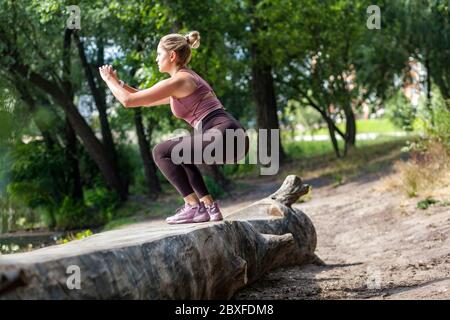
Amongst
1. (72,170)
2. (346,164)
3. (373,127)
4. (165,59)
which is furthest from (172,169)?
(373,127)

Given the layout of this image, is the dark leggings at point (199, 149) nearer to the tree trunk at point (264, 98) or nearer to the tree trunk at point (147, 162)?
the tree trunk at point (147, 162)

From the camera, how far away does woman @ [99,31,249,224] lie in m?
6.05

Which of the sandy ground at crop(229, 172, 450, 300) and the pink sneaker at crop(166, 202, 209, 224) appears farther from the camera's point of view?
the sandy ground at crop(229, 172, 450, 300)

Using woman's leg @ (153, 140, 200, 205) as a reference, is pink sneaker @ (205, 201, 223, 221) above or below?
below

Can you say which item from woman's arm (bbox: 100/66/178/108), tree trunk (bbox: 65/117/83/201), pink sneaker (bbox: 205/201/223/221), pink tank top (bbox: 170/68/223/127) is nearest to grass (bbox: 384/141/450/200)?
pink sneaker (bbox: 205/201/223/221)

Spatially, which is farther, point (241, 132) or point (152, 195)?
point (152, 195)

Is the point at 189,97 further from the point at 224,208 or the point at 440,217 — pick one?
the point at 224,208

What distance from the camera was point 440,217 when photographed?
430 inches

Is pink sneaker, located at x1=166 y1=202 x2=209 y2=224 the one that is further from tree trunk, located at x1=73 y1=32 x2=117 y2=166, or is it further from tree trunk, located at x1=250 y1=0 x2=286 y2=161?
tree trunk, located at x1=250 y1=0 x2=286 y2=161

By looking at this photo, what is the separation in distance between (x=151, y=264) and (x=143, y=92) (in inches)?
58.1

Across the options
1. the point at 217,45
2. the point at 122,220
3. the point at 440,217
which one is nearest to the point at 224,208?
the point at 122,220

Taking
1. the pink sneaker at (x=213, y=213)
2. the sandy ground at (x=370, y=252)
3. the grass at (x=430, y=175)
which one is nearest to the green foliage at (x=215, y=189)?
the sandy ground at (x=370, y=252)

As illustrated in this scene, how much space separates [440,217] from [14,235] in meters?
10.8
